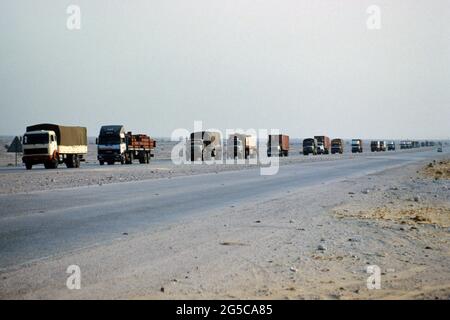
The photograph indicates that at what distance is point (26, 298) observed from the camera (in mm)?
6453

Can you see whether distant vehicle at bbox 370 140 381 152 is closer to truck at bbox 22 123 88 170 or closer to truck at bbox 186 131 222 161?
truck at bbox 186 131 222 161

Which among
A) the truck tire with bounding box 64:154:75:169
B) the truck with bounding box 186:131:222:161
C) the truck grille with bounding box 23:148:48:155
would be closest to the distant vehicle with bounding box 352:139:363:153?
the truck with bounding box 186:131:222:161

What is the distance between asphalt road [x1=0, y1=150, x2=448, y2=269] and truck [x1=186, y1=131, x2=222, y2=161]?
32.9 m

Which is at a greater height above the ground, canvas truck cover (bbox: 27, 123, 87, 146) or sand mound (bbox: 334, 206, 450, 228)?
canvas truck cover (bbox: 27, 123, 87, 146)

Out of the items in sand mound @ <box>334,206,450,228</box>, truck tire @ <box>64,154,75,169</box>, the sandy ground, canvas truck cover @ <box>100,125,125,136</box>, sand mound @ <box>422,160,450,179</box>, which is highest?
canvas truck cover @ <box>100,125,125,136</box>

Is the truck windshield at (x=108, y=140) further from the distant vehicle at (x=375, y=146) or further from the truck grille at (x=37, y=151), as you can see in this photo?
the distant vehicle at (x=375, y=146)

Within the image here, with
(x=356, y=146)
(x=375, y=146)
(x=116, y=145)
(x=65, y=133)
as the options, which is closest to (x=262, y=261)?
(x=65, y=133)

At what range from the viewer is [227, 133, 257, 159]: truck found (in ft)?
224

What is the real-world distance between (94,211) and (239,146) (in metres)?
53.6

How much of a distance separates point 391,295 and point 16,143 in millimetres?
44015

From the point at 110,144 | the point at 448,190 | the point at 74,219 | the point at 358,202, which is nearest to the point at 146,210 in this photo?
the point at 74,219

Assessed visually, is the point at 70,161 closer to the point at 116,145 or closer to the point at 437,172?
the point at 116,145

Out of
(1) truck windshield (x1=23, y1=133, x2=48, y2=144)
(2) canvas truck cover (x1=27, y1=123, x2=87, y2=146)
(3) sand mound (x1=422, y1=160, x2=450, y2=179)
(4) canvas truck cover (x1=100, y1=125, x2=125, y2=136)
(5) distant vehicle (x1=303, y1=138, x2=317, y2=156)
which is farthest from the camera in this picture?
(5) distant vehicle (x1=303, y1=138, x2=317, y2=156)
